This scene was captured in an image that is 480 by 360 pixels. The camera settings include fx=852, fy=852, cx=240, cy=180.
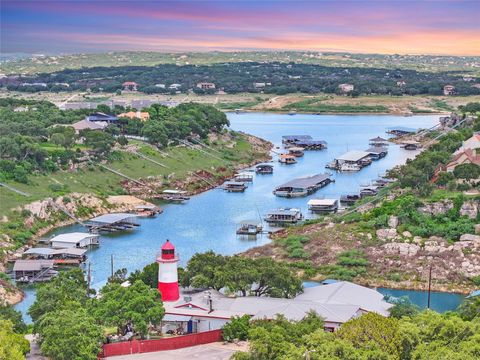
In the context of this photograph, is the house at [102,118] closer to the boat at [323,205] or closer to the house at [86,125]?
the house at [86,125]

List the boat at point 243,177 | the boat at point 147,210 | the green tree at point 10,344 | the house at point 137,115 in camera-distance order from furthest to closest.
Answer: the house at point 137,115
the boat at point 243,177
the boat at point 147,210
the green tree at point 10,344

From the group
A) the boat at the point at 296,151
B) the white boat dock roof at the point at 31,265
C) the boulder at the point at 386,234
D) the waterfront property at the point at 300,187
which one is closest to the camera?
the white boat dock roof at the point at 31,265

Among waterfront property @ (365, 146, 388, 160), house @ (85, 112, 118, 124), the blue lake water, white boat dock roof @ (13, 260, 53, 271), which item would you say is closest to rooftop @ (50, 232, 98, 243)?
the blue lake water

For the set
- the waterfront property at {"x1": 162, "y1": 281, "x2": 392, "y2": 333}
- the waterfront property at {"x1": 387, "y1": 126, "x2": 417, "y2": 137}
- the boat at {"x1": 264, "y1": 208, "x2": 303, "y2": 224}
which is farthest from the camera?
the waterfront property at {"x1": 387, "y1": 126, "x2": 417, "y2": 137}

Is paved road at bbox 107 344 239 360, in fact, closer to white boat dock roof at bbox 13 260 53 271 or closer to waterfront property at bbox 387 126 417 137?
white boat dock roof at bbox 13 260 53 271

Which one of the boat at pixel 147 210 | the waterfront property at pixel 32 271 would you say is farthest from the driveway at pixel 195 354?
the boat at pixel 147 210
